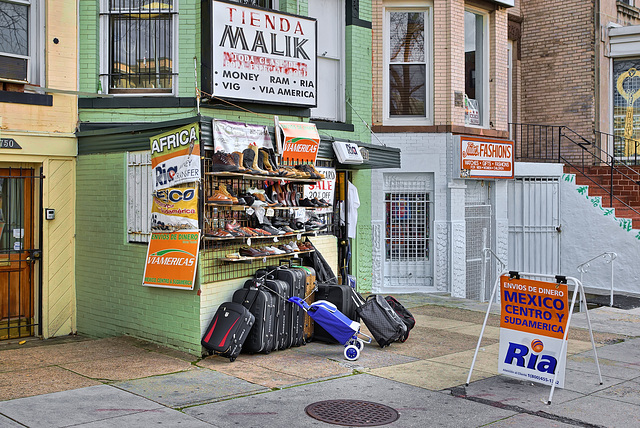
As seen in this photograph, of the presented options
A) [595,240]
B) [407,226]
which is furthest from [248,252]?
[595,240]

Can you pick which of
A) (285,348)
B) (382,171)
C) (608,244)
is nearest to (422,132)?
(382,171)

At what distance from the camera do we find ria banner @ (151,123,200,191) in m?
8.59

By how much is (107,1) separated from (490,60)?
29.3ft

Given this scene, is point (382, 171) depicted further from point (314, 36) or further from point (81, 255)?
point (81, 255)

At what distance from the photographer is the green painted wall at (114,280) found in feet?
29.6

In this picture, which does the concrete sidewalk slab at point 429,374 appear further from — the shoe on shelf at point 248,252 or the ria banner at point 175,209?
the ria banner at point 175,209

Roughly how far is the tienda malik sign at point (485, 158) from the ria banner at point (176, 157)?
7.37 meters

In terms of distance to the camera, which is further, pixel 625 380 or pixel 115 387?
pixel 625 380

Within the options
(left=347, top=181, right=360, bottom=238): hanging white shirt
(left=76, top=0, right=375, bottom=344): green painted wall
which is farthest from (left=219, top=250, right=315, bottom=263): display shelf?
(left=347, top=181, right=360, bottom=238): hanging white shirt

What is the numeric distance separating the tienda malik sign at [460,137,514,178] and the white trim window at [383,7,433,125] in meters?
1.04

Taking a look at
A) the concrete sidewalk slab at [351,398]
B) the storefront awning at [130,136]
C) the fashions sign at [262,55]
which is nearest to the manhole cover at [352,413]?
the concrete sidewalk slab at [351,398]

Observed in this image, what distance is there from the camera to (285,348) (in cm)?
927

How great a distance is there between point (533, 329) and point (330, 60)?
7.69 m

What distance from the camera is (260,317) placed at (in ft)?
28.7
